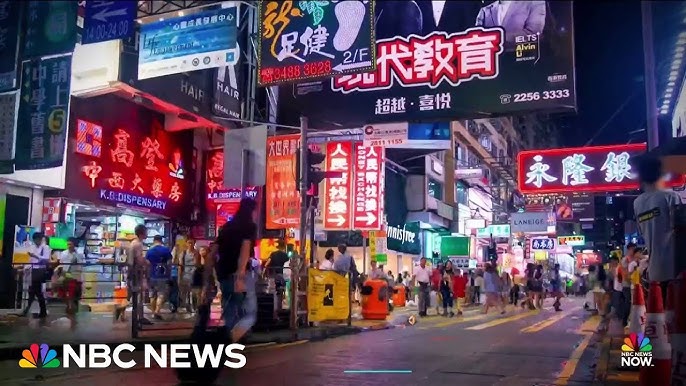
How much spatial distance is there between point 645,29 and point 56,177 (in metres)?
14.1

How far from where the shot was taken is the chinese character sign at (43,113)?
491 inches

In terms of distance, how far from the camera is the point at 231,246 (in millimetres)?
6367

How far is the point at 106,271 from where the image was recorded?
10969 mm

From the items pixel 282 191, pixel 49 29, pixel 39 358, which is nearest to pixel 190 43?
pixel 49 29

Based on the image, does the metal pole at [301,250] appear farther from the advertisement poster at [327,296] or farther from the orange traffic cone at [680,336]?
the orange traffic cone at [680,336]

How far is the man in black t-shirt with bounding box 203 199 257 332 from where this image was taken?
628 cm

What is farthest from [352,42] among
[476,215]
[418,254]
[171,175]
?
[476,215]

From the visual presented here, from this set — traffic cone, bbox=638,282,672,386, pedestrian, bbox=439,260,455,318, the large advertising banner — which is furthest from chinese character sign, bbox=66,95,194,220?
traffic cone, bbox=638,282,672,386

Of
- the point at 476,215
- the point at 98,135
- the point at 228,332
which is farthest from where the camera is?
the point at 476,215

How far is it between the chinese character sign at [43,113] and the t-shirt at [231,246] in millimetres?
7260

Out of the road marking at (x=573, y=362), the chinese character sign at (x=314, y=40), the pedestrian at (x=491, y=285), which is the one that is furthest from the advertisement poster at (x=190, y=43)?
the pedestrian at (x=491, y=285)

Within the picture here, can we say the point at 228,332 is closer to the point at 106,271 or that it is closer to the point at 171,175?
the point at 106,271

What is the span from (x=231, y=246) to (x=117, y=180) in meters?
14.5

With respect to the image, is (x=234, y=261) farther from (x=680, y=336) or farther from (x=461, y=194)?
(x=461, y=194)
